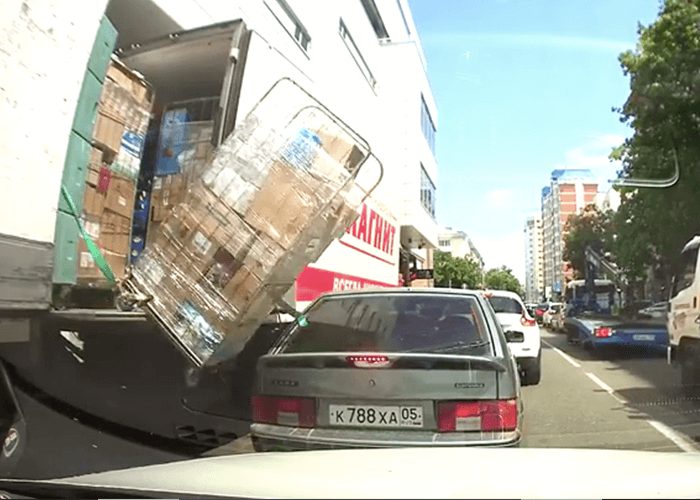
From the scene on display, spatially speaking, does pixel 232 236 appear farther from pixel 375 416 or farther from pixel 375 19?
pixel 375 19

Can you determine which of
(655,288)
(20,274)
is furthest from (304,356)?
(655,288)

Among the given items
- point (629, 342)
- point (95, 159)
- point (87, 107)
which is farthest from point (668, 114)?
point (87, 107)

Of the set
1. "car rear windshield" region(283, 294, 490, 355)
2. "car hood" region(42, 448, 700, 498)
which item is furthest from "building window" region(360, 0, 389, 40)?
"car hood" region(42, 448, 700, 498)

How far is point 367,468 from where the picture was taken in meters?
2.93

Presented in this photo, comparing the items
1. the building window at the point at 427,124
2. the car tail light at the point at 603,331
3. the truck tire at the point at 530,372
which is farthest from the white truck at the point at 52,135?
the building window at the point at 427,124

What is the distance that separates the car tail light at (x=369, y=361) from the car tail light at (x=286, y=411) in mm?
357

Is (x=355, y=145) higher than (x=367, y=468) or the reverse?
higher

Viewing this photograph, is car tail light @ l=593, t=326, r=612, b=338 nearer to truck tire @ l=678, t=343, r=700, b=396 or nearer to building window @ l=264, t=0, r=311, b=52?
truck tire @ l=678, t=343, r=700, b=396

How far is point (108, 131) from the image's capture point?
5242 mm

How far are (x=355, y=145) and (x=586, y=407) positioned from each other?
4882 mm

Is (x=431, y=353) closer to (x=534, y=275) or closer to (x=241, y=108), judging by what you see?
(x=241, y=108)

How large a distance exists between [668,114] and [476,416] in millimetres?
15181

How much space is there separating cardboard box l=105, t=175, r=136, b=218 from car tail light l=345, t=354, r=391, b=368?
2064 millimetres

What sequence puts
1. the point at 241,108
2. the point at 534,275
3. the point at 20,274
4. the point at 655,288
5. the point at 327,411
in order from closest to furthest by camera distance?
1. the point at 20,274
2. the point at 327,411
3. the point at 241,108
4. the point at 655,288
5. the point at 534,275
